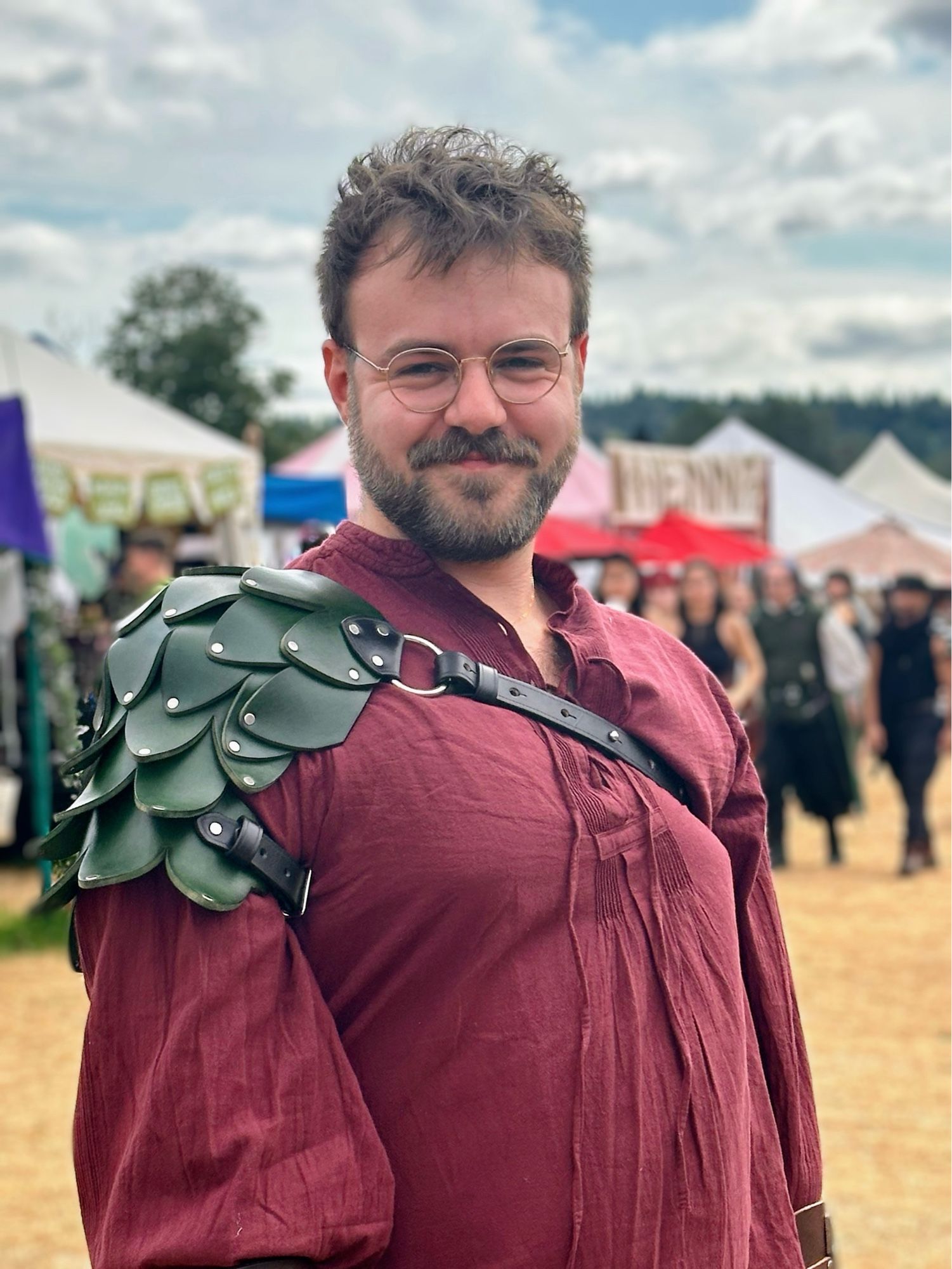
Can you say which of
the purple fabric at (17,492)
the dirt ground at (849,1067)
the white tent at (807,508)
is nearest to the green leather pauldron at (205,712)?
the dirt ground at (849,1067)

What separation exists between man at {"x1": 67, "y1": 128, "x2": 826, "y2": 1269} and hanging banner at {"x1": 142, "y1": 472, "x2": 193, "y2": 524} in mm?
7967

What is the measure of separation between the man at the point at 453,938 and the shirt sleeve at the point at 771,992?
0.21 feet

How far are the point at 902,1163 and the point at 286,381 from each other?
5131cm

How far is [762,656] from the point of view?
9711 mm

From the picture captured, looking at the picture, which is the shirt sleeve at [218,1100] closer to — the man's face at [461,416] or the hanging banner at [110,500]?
the man's face at [461,416]

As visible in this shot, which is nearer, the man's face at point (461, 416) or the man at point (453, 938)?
the man at point (453, 938)

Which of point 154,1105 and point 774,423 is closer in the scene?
point 154,1105

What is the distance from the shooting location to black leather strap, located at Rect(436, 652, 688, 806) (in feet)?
5.23

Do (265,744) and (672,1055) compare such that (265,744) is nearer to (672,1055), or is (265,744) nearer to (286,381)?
(672,1055)

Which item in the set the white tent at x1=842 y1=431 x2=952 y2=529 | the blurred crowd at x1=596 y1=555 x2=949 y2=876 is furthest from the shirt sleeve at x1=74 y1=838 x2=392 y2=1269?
the white tent at x1=842 y1=431 x2=952 y2=529

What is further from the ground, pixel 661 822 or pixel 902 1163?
pixel 661 822

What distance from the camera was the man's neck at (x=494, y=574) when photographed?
1.72 meters

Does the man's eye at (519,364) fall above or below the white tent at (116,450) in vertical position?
above

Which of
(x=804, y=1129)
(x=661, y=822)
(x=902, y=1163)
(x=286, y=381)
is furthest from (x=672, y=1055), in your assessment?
(x=286, y=381)
